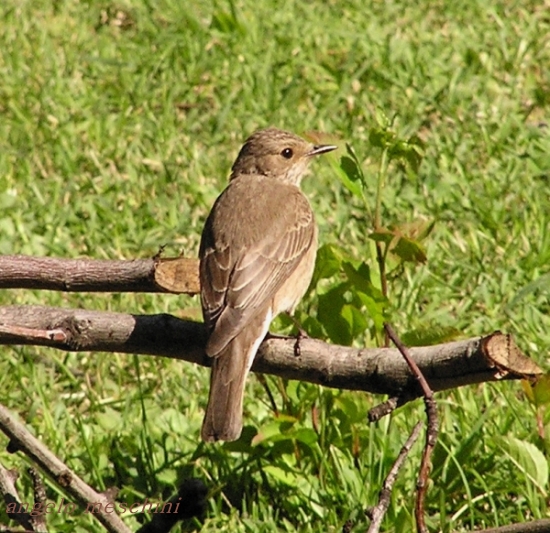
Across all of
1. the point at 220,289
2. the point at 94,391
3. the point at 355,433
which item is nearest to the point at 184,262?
the point at 220,289

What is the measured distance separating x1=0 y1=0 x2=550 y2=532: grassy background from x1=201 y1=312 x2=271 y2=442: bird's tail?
449mm

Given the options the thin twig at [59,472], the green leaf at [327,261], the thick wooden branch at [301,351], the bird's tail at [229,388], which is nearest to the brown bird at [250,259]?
the bird's tail at [229,388]

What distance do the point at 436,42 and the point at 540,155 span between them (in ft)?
6.05

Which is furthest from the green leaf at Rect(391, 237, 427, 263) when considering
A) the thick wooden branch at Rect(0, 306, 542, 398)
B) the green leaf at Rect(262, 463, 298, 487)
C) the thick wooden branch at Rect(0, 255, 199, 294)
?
the green leaf at Rect(262, 463, 298, 487)

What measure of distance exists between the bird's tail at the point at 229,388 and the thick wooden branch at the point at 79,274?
413 mm

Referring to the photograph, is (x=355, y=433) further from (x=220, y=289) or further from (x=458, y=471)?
(x=220, y=289)

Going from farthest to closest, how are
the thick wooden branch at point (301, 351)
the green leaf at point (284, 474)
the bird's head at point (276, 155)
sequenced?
the bird's head at point (276, 155) → the green leaf at point (284, 474) → the thick wooden branch at point (301, 351)

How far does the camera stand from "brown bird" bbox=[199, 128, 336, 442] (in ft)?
16.6

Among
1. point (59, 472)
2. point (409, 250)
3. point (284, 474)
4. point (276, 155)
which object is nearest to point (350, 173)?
point (409, 250)

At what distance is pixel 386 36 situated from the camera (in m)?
9.92

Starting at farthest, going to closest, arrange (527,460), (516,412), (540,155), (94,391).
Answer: (540,155), (94,391), (516,412), (527,460)

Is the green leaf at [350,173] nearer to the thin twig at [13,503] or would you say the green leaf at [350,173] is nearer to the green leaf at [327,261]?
the green leaf at [327,261]

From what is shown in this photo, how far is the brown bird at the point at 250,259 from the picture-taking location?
16.6 feet

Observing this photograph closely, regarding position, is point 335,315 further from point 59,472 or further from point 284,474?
point 59,472
